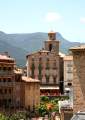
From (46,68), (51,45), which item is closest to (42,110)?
(46,68)

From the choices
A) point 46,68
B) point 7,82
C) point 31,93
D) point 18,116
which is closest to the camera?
point 18,116

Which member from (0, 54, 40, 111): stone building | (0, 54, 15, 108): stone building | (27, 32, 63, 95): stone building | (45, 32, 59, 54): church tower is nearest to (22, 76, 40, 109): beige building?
(0, 54, 40, 111): stone building

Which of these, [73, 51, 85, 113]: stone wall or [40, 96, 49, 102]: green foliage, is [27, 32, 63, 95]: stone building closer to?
[40, 96, 49, 102]: green foliage

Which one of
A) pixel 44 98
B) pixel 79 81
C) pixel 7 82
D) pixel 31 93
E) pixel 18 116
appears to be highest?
pixel 79 81

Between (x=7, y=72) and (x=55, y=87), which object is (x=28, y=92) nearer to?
(x=7, y=72)

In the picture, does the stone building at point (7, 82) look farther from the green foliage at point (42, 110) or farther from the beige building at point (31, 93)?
the green foliage at point (42, 110)

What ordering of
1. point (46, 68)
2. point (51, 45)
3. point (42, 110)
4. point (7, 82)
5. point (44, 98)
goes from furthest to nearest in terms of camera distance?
point (51, 45)
point (46, 68)
point (44, 98)
point (7, 82)
point (42, 110)

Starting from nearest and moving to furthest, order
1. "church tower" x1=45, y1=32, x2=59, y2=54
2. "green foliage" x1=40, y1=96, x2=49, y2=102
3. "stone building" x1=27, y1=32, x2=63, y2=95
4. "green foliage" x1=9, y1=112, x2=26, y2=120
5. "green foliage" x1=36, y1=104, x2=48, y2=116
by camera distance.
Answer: "green foliage" x1=9, y1=112, x2=26, y2=120
"green foliage" x1=36, y1=104, x2=48, y2=116
"green foliage" x1=40, y1=96, x2=49, y2=102
"stone building" x1=27, y1=32, x2=63, y2=95
"church tower" x1=45, y1=32, x2=59, y2=54

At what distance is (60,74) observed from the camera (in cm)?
10181

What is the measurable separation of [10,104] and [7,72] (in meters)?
4.18

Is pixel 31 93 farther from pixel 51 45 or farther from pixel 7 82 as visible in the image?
pixel 51 45

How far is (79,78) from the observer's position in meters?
23.7

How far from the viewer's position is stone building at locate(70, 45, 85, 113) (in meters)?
23.7

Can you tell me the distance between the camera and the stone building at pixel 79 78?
23672mm
